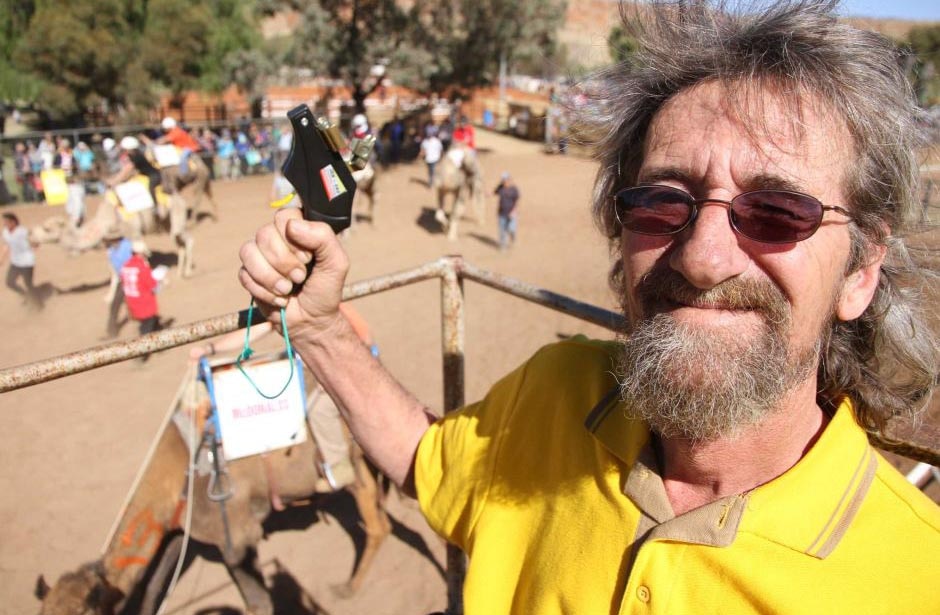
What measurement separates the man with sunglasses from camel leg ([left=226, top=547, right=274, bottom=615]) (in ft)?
9.51

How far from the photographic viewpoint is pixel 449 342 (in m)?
2.11

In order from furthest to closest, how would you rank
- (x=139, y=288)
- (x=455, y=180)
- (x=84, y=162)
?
(x=84, y=162)
(x=455, y=180)
(x=139, y=288)

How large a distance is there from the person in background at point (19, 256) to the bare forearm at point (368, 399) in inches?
345

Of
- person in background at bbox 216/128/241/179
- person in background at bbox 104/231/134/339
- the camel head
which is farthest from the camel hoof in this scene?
person in background at bbox 216/128/241/179

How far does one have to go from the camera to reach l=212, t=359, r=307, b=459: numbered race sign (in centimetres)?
297

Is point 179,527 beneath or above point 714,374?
beneath

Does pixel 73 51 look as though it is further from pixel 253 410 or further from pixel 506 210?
pixel 253 410

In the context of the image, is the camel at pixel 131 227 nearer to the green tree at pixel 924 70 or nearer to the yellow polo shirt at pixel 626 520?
the yellow polo shirt at pixel 626 520

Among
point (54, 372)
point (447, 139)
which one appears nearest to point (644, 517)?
point (54, 372)

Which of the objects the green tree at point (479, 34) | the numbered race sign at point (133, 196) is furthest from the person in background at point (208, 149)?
the numbered race sign at point (133, 196)

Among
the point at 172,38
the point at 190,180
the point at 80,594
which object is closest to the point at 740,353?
the point at 80,594

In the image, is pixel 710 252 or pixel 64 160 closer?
pixel 710 252

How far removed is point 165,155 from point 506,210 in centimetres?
553

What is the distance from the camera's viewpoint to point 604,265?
11.6m
